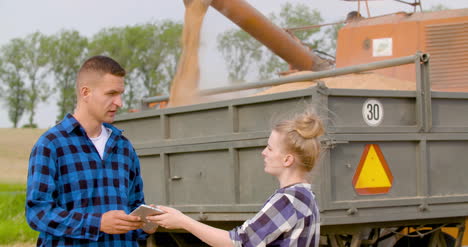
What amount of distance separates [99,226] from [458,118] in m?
2.99

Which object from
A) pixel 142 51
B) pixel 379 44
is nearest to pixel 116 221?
pixel 379 44

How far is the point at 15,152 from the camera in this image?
33844mm

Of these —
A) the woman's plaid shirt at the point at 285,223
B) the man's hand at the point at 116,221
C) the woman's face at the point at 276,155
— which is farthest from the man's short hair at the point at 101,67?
the woman's plaid shirt at the point at 285,223

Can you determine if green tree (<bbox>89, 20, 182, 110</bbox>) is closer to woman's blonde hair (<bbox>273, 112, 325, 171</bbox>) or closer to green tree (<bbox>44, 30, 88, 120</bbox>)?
green tree (<bbox>44, 30, 88, 120</bbox>)

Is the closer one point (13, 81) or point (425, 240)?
point (425, 240)

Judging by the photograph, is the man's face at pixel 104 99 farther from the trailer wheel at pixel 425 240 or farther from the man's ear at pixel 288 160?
the trailer wheel at pixel 425 240

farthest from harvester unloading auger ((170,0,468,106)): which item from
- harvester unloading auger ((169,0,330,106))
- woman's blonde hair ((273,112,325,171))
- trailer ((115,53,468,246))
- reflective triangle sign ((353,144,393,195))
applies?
woman's blonde hair ((273,112,325,171))

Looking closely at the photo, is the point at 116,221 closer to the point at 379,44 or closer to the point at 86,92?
the point at 86,92

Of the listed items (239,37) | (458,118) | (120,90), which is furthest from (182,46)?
(239,37)

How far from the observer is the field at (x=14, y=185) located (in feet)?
29.6

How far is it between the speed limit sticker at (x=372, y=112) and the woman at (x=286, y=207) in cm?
176

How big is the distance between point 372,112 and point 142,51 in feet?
154

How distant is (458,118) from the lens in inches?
194

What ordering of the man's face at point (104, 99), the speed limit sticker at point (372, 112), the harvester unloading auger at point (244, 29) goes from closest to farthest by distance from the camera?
the man's face at point (104, 99) < the speed limit sticker at point (372, 112) < the harvester unloading auger at point (244, 29)
